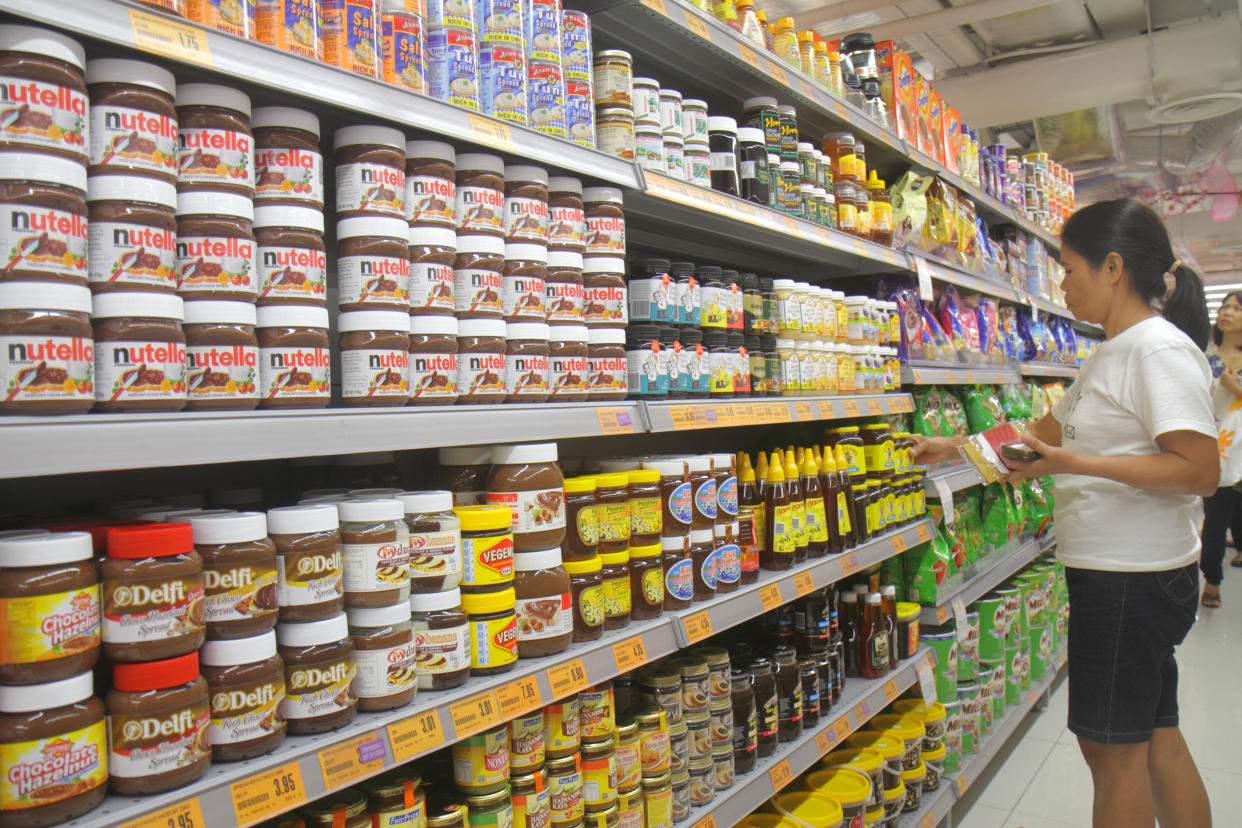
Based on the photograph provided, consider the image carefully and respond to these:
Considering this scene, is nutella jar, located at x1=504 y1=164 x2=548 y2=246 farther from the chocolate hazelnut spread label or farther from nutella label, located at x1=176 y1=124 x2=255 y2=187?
the chocolate hazelnut spread label

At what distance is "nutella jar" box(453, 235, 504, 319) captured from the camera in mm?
1329

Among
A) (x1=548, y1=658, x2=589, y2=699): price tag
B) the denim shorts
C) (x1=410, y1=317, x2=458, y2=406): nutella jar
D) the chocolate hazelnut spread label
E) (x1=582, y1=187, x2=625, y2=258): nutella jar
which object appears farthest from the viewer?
the denim shorts

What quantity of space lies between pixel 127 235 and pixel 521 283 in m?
0.62

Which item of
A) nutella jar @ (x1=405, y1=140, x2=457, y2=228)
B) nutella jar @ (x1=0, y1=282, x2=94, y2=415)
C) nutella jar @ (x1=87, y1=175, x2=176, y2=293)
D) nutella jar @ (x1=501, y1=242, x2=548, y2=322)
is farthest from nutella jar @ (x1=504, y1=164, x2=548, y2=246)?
nutella jar @ (x1=0, y1=282, x2=94, y2=415)

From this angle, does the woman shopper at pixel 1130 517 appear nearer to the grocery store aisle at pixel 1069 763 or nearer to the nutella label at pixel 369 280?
the grocery store aisle at pixel 1069 763

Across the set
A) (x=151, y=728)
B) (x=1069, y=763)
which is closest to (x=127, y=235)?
(x=151, y=728)

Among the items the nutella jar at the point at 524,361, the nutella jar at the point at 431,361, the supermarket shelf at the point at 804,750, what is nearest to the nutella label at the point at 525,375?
the nutella jar at the point at 524,361

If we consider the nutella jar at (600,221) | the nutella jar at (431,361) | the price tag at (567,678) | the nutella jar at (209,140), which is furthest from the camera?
the nutella jar at (600,221)

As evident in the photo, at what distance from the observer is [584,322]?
1548 millimetres

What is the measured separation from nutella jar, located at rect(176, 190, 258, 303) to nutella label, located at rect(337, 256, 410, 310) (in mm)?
171

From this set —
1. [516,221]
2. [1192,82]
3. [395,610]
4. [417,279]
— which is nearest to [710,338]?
[516,221]

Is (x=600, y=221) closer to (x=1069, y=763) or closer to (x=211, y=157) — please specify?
(x=211, y=157)

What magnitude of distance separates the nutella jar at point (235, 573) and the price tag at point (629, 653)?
0.67 m

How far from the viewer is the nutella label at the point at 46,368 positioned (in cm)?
81
